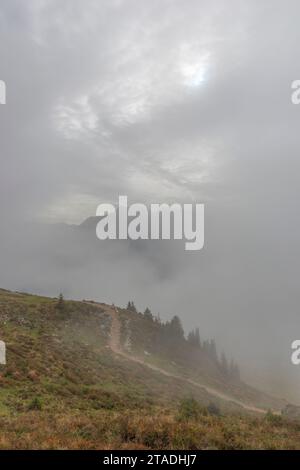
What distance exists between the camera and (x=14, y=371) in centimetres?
3444

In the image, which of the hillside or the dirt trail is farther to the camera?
the dirt trail

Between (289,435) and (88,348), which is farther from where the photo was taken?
(88,348)

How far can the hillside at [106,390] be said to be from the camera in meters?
13.8

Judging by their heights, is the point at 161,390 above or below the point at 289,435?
below

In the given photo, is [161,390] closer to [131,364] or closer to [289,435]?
[131,364]

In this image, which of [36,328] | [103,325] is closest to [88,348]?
[36,328]

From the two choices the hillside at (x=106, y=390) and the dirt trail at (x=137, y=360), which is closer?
the hillside at (x=106, y=390)

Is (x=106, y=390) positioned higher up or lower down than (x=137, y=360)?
higher up

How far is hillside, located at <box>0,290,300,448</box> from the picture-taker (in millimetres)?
13766

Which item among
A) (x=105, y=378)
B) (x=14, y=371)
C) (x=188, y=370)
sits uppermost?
(x=14, y=371)

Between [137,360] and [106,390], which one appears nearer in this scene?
[106,390]

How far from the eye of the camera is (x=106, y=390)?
132 feet
